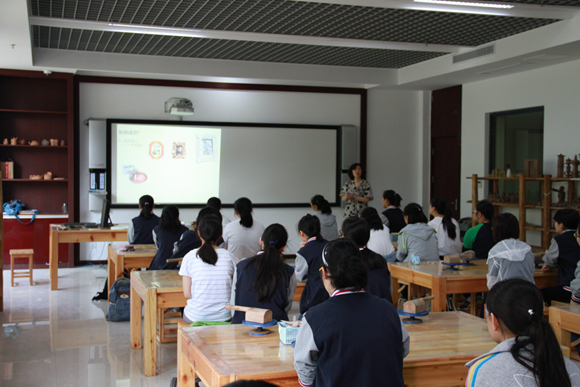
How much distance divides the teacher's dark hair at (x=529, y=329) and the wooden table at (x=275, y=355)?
0.63m

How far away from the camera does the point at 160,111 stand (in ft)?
26.9

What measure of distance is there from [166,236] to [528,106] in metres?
5.19

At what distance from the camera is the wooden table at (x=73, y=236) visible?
640cm

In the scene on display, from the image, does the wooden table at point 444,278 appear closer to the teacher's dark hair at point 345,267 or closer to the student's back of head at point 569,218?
the student's back of head at point 569,218

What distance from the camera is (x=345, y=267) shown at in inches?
74.5

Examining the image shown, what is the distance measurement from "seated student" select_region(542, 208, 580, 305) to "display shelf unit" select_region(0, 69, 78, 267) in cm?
632

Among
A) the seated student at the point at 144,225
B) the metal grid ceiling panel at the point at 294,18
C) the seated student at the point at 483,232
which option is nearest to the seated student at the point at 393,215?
the seated student at the point at 483,232

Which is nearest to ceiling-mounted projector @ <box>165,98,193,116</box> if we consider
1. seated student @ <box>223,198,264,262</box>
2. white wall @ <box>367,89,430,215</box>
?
white wall @ <box>367,89,430,215</box>

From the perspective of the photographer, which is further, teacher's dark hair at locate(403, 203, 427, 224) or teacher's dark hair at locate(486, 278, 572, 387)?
teacher's dark hair at locate(403, 203, 427, 224)

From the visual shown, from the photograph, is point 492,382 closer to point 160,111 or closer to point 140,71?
point 140,71

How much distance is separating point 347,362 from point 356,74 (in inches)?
278

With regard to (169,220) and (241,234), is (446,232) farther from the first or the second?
(169,220)

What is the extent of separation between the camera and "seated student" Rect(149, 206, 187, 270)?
184 inches

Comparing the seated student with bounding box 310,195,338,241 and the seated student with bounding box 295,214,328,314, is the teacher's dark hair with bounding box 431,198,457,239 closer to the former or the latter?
the seated student with bounding box 310,195,338,241
